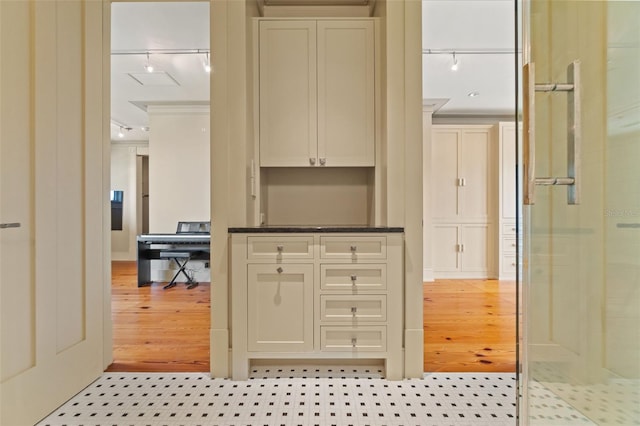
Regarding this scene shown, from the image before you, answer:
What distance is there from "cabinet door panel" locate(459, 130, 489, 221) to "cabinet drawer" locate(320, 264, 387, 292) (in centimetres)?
335

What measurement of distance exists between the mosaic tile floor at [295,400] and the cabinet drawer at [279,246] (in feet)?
2.42

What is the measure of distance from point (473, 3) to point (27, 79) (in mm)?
2837

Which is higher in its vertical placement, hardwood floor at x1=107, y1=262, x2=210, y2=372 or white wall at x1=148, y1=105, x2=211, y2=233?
white wall at x1=148, y1=105, x2=211, y2=233

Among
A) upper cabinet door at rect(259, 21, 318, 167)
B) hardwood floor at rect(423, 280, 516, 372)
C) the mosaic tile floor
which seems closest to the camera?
the mosaic tile floor

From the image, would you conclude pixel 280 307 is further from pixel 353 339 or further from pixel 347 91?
pixel 347 91

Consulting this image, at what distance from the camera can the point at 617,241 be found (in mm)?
1340

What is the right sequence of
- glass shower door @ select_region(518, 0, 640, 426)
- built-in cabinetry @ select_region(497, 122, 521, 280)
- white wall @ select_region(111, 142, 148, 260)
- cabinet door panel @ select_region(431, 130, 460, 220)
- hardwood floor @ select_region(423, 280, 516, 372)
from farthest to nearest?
white wall @ select_region(111, 142, 148, 260)
cabinet door panel @ select_region(431, 130, 460, 220)
built-in cabinetry @ select_region(497, 122, 521, 280)
hardwood floor @ select_region(423, 280, 516, 372)
glass shower door @ select_region(518, 0, 640, 426)

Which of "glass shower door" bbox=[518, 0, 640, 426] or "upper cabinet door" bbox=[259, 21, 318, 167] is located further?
"upper cabinet door" bbox=[259, 21, 318, 167]

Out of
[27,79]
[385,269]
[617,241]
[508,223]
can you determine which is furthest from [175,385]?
[508,223]

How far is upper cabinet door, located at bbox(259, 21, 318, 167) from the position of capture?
7.72ft

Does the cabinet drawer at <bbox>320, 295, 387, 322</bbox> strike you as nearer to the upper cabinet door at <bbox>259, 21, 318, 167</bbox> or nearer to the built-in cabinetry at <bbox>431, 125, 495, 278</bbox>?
the upper cabinet door at <bbox>259, 21, 318, 167</bbox>

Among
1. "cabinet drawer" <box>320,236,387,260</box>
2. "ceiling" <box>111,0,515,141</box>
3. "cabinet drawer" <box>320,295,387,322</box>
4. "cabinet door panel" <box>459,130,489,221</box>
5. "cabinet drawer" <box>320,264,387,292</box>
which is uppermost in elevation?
"ceiling" <box>111,0,515,141</box>

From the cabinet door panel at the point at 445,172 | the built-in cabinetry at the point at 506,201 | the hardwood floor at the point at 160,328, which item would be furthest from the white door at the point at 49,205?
the built-in cabinetry at the point at 506,201

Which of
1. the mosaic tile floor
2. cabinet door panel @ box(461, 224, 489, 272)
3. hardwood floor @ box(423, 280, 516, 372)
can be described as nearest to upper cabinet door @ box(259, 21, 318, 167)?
the mosaic tile floor
